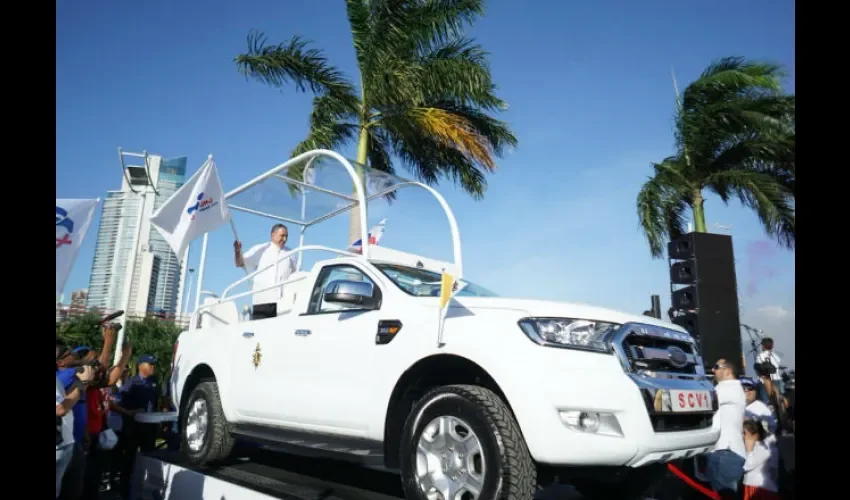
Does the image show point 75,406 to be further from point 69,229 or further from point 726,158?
point 726,158

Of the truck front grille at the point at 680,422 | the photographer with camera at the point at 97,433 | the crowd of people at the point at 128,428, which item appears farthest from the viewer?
the photographer with camera at the point at 97,433

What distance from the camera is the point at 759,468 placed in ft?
18.3

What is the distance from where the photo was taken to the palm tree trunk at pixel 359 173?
228 inches

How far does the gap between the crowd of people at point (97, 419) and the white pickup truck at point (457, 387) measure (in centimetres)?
97

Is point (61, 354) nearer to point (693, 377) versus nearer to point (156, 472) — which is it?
point (156, 472)

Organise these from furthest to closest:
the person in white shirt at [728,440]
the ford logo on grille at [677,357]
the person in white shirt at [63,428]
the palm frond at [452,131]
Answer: the palm frond at [452,131]
the person in white shirt at [728,440]
the person in white shirt at [63,428]
the ford logo on grille at [677,357]

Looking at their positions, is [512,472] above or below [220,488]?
above

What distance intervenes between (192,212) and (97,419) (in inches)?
96.9

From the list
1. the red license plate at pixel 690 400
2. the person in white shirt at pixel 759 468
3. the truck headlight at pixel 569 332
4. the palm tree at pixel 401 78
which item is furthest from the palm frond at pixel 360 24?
the red license plate at pixel 690 400

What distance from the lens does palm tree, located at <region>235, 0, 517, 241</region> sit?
12.2m

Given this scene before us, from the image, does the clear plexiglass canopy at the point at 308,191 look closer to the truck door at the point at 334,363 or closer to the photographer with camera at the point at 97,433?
the truck door at the point at 334,363

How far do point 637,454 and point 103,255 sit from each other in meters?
37.6

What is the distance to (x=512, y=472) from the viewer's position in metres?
2.88
